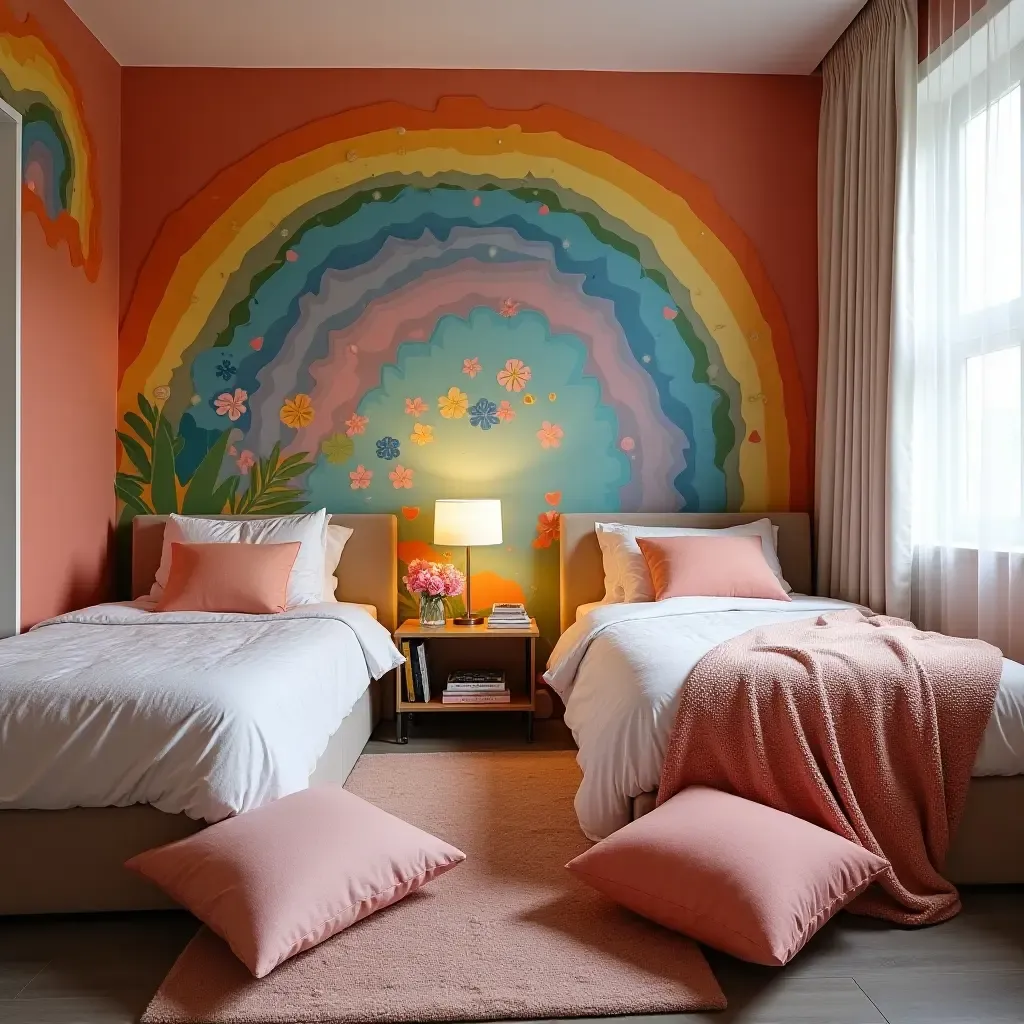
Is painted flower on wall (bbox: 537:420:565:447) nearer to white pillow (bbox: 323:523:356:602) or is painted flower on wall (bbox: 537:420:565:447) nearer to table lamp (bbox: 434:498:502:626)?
table lamp (bbox: 434:498:502:626)

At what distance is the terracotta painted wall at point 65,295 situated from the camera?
3398mm

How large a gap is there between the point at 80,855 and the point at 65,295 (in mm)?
2329

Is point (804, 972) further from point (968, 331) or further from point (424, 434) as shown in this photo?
point (424, 434)

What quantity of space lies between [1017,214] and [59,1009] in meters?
3.24

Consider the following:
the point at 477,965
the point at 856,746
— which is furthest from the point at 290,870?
the point at 856,746

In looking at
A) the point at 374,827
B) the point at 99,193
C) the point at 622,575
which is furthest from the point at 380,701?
the point at 99,193

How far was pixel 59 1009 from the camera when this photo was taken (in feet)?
6.09

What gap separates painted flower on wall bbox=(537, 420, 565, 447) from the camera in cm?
429

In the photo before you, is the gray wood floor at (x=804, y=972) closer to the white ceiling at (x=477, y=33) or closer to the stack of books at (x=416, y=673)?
the stack of books at (x=416, y=673)

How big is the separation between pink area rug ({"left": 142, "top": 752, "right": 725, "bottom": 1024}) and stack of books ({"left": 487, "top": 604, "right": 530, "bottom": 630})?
52.3 inches

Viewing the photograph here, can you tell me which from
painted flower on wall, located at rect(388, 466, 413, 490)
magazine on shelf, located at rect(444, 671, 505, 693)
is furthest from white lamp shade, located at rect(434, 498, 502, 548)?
magazine on shelf, located at rect(444, 671, 505, 693)

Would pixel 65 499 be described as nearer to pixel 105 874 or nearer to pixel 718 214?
pixel 105 874

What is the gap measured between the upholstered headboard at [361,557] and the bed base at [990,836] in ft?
8.04

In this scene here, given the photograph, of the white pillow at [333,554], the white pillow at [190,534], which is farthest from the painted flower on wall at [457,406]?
the white pillow at [190,534]
